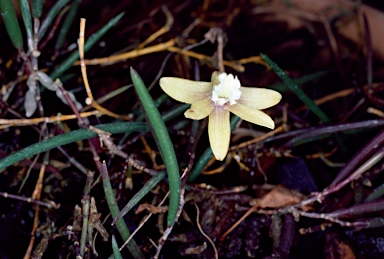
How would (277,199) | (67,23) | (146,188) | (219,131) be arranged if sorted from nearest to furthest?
(219,131)
(146,188)
(277,199)
(67,23)

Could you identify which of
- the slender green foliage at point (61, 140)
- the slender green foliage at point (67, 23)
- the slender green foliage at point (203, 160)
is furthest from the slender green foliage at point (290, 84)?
the slender green foliage at point (67, 23)

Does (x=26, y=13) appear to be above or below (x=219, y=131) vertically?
above

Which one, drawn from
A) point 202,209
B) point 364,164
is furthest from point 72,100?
point 364,164

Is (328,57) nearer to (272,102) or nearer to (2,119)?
→ (272,102)

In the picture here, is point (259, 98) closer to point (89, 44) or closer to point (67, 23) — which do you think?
point (89, 44)

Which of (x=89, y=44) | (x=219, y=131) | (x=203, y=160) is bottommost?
(x=203, y=160)

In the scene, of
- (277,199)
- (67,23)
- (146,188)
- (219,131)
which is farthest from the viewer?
(67,23)

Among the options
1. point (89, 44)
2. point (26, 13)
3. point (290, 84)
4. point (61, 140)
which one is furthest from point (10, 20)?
point (290, 84)
